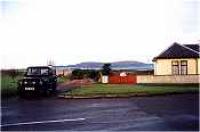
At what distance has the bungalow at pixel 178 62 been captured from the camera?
3800 centimetres

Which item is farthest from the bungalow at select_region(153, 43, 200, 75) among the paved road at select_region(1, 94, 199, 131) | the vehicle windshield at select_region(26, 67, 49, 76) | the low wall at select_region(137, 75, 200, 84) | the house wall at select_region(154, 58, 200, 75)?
the paved road at select_region(1, 94, 199, 131)

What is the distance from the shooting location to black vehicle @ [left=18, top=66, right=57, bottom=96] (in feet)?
73.2

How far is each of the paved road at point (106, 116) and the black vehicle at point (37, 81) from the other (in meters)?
4.84

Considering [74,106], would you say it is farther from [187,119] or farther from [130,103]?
[187,119]

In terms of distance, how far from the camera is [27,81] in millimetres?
22453

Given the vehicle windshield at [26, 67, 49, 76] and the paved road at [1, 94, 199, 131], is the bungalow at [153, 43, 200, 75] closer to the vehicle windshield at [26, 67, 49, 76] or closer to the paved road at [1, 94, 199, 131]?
the vehicle windshield at [26, 67, 49, 76]

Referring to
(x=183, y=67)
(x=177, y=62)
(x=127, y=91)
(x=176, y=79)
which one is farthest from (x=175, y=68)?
(x=127, y=91)

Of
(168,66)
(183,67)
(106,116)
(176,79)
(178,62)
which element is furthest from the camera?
(168,66)

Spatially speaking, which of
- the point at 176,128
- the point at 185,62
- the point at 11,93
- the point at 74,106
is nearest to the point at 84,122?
the point at 176,128

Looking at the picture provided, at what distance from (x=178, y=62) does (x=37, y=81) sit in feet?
66.4

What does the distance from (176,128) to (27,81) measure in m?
13.6

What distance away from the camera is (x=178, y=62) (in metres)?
38.6

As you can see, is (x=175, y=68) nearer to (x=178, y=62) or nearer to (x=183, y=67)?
(x=178, y=62)

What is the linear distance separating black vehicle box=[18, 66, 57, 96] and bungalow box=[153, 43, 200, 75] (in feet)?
59.2
